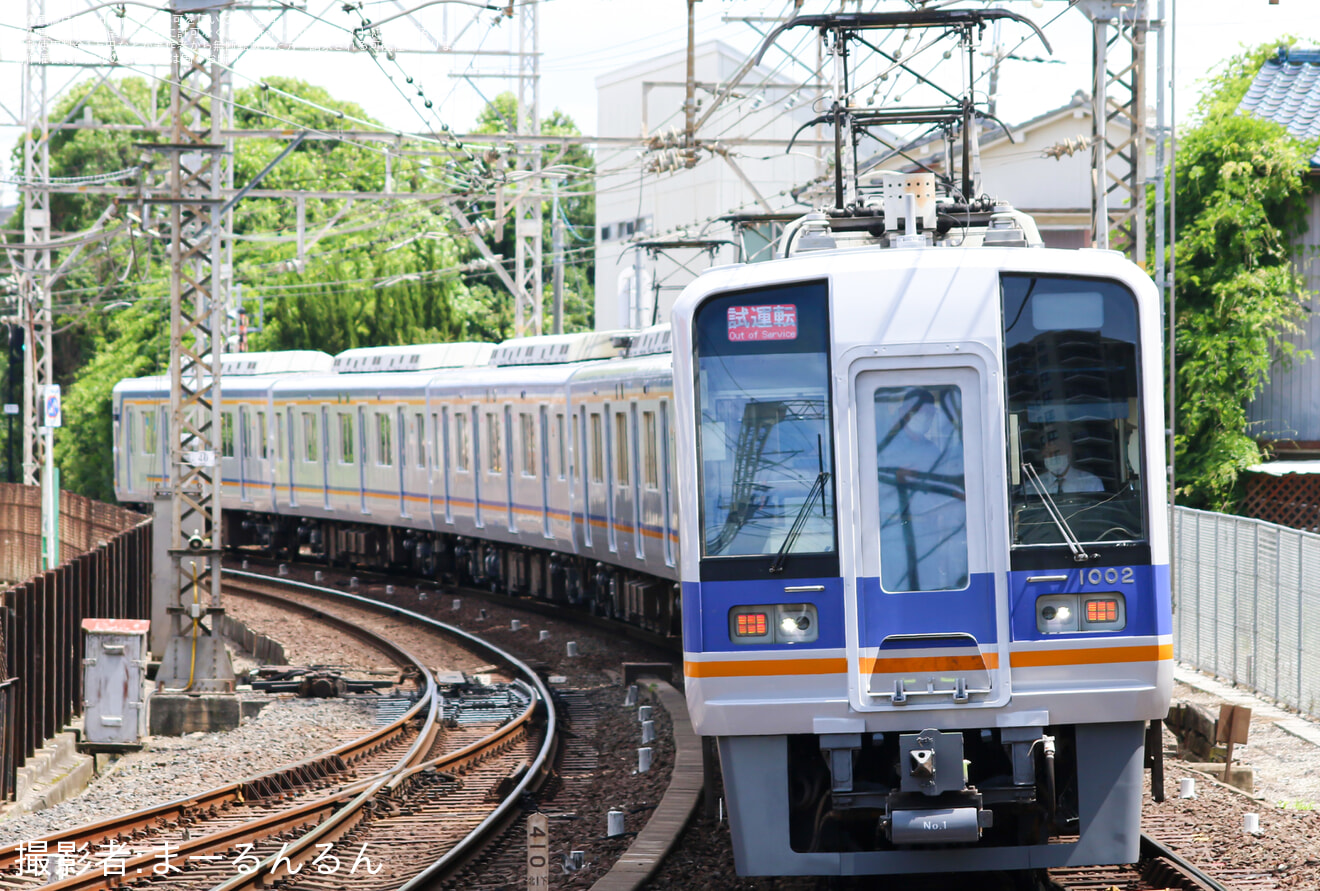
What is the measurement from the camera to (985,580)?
677 cm

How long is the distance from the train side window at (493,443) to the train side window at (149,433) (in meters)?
11.0

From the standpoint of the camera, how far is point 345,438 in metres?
26.4

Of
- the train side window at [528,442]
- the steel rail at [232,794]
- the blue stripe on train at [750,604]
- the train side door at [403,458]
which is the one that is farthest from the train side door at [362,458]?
the blue stripe on train at [750,604]

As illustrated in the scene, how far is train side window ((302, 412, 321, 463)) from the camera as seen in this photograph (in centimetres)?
2720

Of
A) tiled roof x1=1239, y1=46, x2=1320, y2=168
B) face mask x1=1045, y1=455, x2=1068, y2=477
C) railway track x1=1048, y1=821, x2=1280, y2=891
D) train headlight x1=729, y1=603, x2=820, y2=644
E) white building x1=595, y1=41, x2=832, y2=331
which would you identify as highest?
white building x1=595, y1=41, x2=832, y2=331

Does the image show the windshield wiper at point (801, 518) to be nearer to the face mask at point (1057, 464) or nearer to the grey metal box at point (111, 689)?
the face mask at point (1057, 464)

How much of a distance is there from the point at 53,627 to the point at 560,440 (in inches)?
290

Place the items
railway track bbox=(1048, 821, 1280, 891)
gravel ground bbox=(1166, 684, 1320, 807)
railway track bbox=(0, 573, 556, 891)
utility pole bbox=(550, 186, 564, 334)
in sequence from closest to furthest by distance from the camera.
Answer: railway track bbox=(1048, 821, 1280, 891) → railway track bbox=(0, 573, 556, 891) → gravel ground bbox=(1166, 684, 1320, 807) → utility pole bbox=(550, 186, 564, 334)

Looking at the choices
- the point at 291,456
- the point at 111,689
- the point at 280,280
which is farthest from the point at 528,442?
the point at 280,280

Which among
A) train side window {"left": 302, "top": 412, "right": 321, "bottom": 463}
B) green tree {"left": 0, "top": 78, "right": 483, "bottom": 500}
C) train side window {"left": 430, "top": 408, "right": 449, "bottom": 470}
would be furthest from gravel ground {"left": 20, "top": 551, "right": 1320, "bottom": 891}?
green tree {"left": 0, "top": 78, "right": 483, "bottom": 500}

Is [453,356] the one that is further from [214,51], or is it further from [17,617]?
[17,617]

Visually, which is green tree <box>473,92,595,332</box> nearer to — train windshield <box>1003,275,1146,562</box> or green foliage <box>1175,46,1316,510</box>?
green foliage <box>1175,46,1316,510</box>

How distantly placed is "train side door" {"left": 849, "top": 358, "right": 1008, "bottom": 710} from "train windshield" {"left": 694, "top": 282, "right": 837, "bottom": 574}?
168 millimetres

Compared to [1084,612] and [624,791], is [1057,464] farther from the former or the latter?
[624,791]
